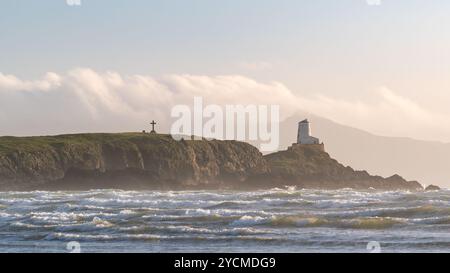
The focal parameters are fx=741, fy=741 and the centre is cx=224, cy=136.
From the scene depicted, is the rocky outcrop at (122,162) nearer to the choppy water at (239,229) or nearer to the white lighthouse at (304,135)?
the white lighthouse at (304,135)

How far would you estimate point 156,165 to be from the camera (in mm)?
109875

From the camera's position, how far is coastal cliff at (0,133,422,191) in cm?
10100

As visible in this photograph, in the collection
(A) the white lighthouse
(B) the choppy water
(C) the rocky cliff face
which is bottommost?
(B) the choppy water

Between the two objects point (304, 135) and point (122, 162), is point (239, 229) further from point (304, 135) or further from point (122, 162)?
point (304, 135)

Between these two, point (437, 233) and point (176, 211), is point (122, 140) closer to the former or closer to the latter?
point (176, 211)

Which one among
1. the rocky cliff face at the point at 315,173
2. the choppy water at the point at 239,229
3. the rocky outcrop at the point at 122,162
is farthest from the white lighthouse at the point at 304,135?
the choppy water at the point at 239,229

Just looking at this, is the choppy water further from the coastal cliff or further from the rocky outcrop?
the coastal cliff

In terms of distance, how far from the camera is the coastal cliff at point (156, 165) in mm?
101000

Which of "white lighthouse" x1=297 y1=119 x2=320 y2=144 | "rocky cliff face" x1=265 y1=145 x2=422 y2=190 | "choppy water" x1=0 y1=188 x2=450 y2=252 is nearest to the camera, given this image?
"choppy water" x1=0 y1=188 x2=450 y2=252

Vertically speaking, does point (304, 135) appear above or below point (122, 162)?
above

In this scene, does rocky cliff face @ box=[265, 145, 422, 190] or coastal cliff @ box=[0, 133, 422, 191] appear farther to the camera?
rocky cliff face @ box=[265, 145, 422, 190]

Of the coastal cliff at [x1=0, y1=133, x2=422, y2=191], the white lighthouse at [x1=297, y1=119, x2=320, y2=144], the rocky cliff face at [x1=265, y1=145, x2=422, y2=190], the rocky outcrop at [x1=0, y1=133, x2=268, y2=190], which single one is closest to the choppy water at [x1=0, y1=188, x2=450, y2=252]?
the rocky outcrop at [x1=0, y1=133, x2=268, y2=190]

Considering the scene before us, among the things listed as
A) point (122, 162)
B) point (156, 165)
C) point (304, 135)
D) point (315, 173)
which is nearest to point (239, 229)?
point (122, 162)
